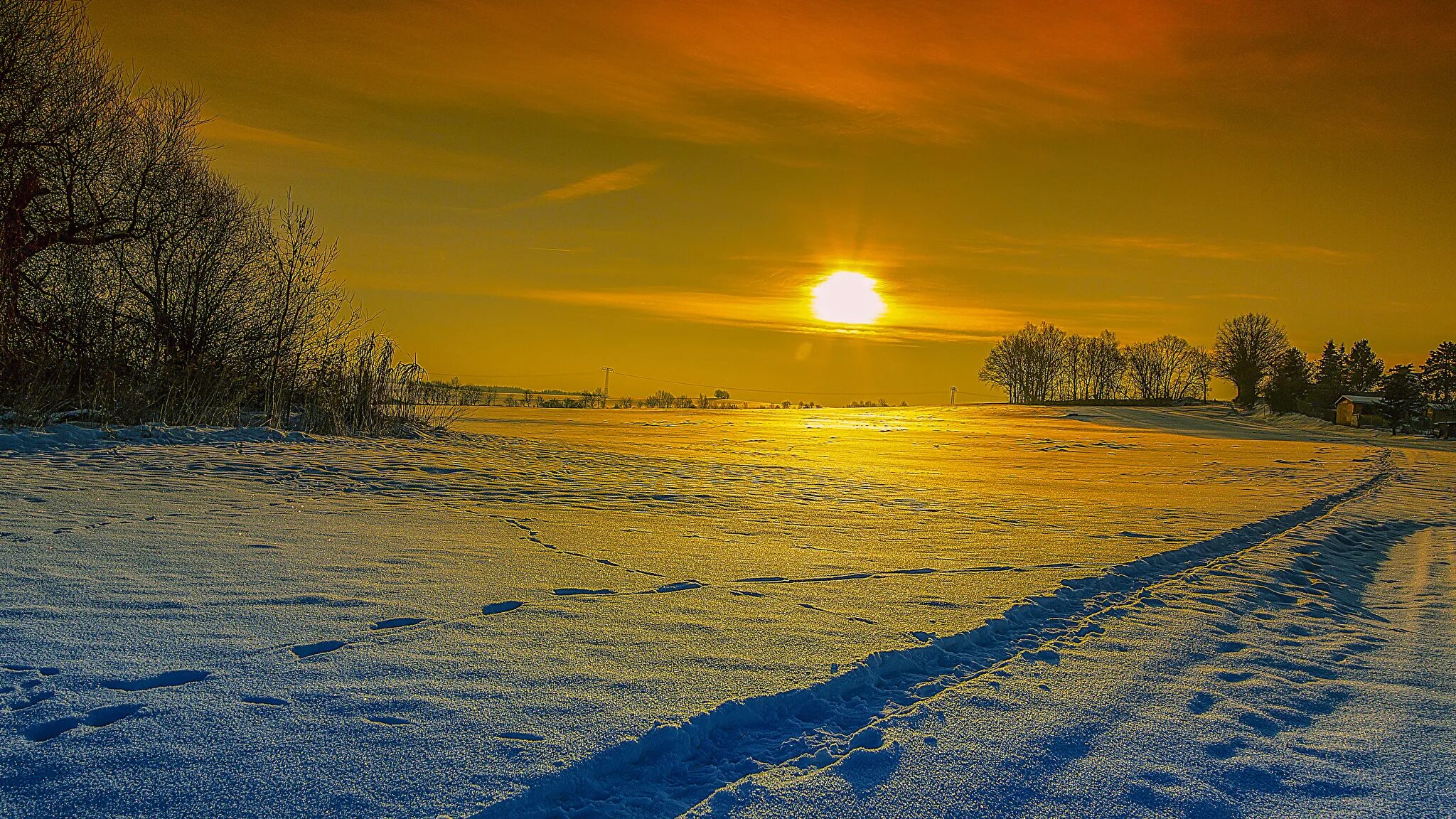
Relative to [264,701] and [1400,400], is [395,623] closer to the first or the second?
[264,701]

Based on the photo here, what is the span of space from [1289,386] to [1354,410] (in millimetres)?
8131

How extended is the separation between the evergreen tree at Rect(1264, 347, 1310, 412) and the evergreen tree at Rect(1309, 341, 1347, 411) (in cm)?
95

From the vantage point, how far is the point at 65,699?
261 centimetres

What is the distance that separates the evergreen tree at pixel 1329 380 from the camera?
6588cm

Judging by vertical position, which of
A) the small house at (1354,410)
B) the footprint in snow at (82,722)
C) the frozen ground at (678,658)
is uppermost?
the small house at (1354,410)

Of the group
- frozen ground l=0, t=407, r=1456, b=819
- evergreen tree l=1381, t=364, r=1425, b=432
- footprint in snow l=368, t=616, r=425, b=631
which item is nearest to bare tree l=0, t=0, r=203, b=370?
frozen ground l=0, t=407, r=1456, b=819

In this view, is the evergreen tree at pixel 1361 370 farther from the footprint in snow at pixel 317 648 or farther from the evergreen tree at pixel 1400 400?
the footprint in snow at pixel 317 648

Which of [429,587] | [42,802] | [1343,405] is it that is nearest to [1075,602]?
[429,587]

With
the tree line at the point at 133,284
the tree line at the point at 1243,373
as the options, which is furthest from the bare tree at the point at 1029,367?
the tree line at the point at 133,284

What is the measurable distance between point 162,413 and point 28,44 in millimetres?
6988

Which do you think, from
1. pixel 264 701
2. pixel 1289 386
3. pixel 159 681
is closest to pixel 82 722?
pixel 159 681

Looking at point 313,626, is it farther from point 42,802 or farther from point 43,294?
point 43,294

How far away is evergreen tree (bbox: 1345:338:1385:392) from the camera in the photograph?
261ft

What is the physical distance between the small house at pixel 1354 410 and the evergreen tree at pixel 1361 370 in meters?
21.6
